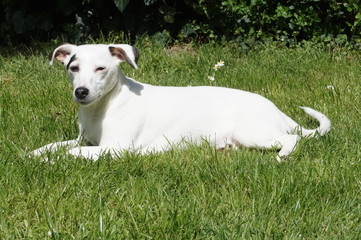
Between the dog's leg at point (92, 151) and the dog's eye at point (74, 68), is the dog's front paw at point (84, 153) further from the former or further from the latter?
the dog's eye at point (74, 68)

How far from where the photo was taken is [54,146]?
430 cm

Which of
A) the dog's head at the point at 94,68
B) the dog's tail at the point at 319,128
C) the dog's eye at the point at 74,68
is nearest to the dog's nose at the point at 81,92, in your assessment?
the dog's head at the point at 94,68

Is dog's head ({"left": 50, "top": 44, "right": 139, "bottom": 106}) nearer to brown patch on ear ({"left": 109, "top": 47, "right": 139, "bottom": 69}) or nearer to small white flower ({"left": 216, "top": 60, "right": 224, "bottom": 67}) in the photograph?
brown patch on ear ({"left": 109, "top": 47, "right": 139, "bottom": 69})

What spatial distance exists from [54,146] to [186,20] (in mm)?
4025

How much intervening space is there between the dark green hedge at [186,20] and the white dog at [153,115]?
294cm

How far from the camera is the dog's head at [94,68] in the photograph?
4090 millimetres

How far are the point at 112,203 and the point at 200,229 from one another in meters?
0.58

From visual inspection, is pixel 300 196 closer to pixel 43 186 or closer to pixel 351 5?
pixel 43 186

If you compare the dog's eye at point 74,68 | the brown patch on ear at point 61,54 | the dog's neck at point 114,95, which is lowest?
A: the dog's neck at point 114,95

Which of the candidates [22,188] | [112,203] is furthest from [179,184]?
[22,188]

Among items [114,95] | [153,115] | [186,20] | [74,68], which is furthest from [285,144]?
[186,20]

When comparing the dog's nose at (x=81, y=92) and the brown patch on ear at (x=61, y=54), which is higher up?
the brown patch on ear at (x=61, y=54)

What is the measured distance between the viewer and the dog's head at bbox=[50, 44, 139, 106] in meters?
4.09

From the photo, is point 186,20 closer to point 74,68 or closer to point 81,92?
point 74,68
